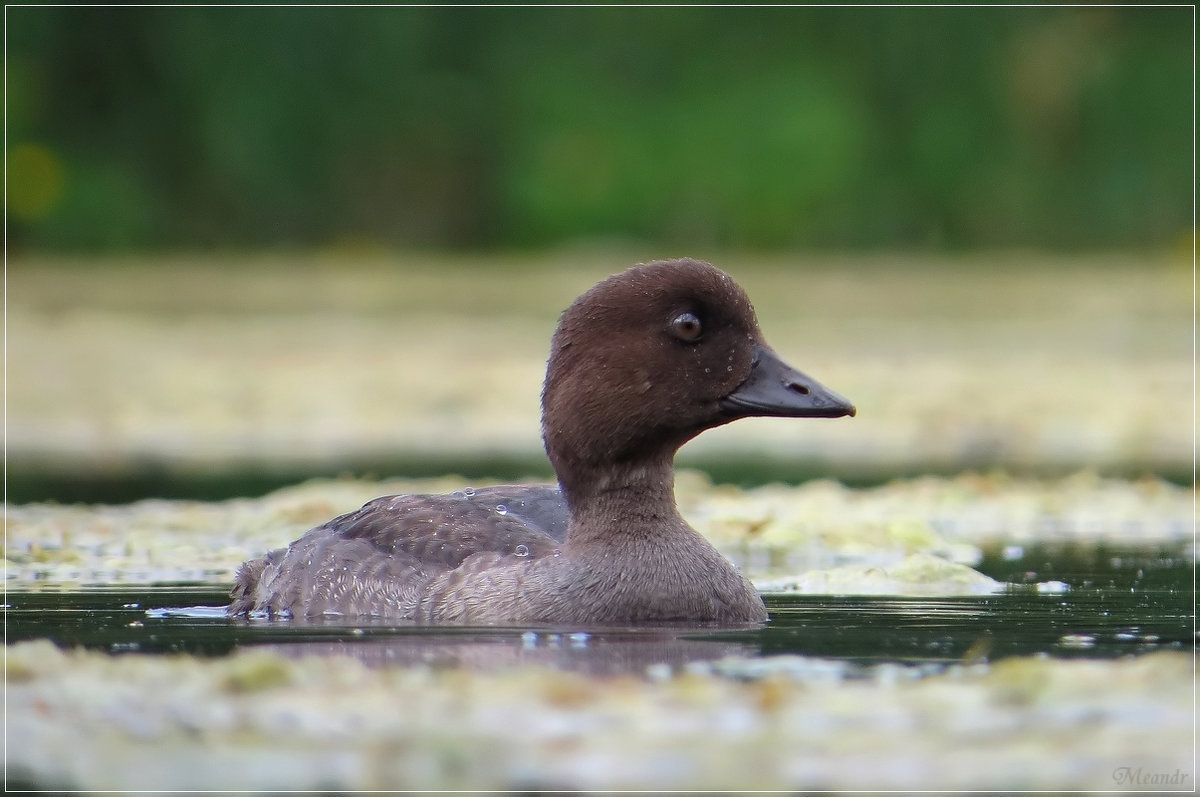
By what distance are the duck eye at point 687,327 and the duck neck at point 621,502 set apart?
17.1 inches

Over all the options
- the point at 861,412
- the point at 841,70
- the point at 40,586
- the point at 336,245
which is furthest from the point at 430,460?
the point at 841,70

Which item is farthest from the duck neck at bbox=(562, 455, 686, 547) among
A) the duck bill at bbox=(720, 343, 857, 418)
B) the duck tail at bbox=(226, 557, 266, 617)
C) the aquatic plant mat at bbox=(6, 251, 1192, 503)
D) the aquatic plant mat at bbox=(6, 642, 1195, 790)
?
the aquatic plant mat at bbox=(6, 251, 1192, 503)

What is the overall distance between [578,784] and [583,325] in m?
2.88

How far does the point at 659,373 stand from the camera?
6645 mm

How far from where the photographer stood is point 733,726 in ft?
14.9

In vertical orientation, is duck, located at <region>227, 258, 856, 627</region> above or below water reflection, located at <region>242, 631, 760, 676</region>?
above

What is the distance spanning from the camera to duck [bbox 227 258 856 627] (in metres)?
6.37

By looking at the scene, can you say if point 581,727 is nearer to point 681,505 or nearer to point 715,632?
point 715,632

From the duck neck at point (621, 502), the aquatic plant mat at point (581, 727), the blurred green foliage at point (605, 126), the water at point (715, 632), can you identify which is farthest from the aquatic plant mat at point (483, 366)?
the aquatic plant mat at point (581, 727)

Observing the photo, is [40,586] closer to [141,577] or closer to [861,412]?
[141,577]

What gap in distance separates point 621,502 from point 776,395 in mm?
648

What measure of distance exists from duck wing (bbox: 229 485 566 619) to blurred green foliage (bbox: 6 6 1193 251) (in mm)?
17562
